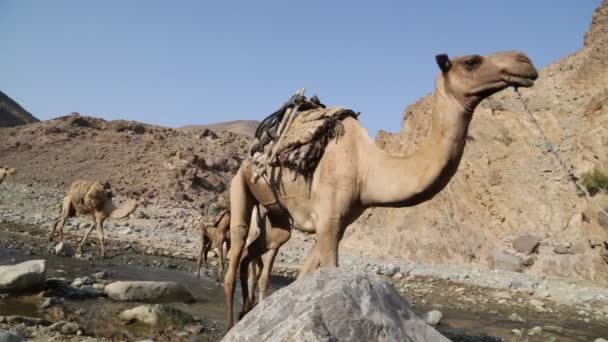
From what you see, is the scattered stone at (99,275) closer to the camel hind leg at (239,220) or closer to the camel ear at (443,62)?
the camel hind leg at (239,220)

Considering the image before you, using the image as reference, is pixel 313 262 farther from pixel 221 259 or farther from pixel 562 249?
pixel 562 249

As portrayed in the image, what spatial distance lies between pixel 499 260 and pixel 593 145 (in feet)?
20.0

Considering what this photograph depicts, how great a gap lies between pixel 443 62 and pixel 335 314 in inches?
92.3

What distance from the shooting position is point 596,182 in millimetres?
17234

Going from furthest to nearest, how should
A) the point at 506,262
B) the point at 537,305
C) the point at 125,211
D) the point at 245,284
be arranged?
the point at 506,262, the point at 125,211, the point at 537,305, the point at 245,284

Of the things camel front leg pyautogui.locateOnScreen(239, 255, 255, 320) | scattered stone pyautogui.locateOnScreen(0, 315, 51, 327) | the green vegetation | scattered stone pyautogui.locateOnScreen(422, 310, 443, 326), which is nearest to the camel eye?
camel front leg pyautogui.locateOnScreen(239, 255, 255, 320)

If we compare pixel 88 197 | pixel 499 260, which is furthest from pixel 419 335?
pixel 499 260

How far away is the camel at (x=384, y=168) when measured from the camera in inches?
148

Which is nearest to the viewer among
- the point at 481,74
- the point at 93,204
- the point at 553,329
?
the point at 481,74

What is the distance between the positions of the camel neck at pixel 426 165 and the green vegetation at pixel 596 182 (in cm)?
1565

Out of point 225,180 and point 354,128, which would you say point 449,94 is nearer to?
point 354,128

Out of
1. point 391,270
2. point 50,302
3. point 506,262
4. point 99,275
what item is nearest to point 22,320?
point 50,302

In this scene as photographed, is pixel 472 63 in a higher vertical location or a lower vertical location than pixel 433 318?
higher

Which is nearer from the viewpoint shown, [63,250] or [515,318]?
[515,318]
